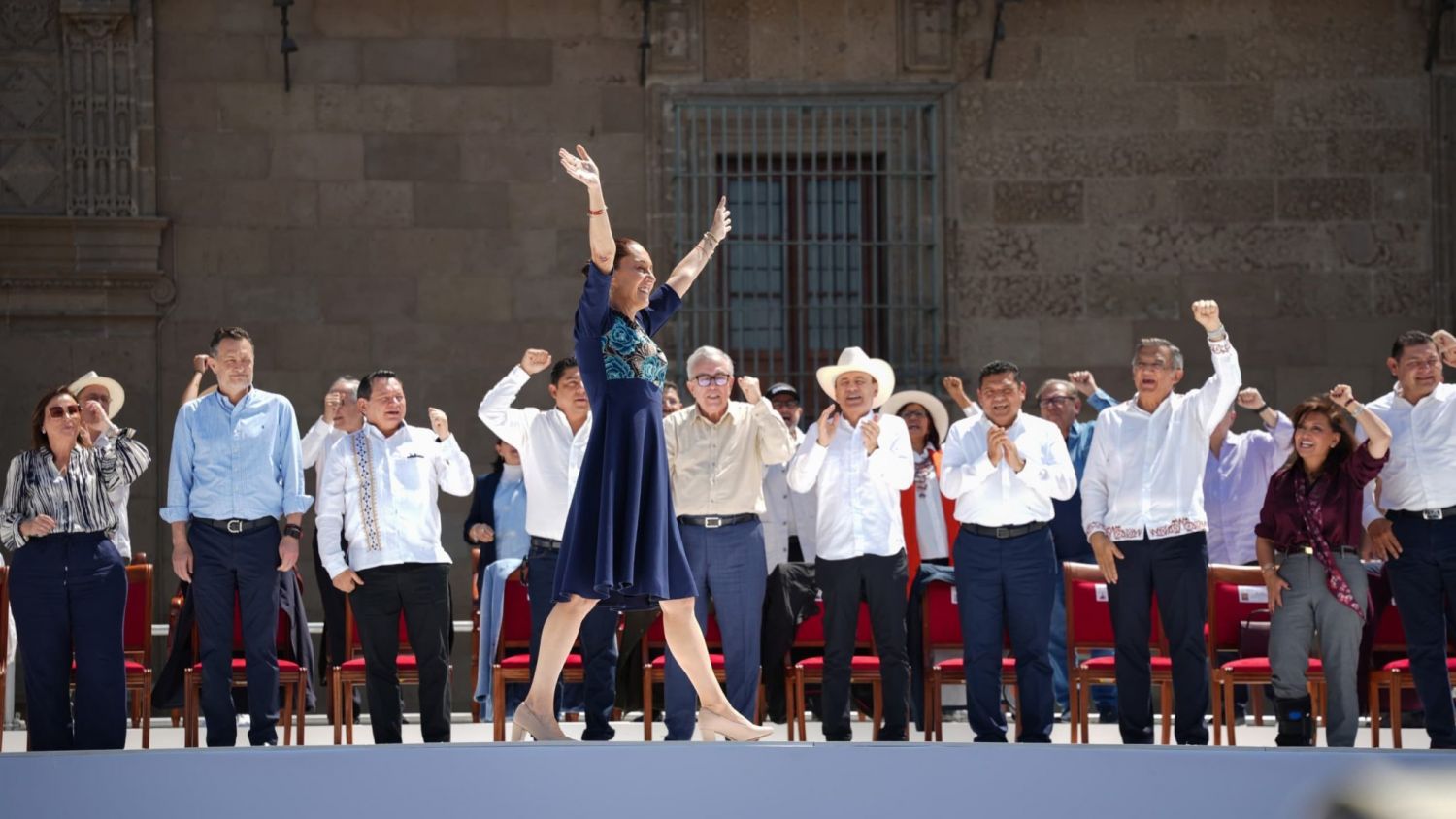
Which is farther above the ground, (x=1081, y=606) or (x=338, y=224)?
(x=338, y=224)

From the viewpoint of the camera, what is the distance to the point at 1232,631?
7715mm

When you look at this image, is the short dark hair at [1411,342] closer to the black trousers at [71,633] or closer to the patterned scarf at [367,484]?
the patterned scarf at [367,484]

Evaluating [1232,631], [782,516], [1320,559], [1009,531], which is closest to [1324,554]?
[1320,559]

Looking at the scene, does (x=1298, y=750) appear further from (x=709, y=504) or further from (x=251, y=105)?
(x=251, y=105)

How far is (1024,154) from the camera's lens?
1124cm

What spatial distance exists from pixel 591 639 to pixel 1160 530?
2266mm

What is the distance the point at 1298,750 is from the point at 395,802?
2.20 meters

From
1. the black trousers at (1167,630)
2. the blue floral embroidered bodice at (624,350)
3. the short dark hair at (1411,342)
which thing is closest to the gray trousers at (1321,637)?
the black trousers at (1167,630)

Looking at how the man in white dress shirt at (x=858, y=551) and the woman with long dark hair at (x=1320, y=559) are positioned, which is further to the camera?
the man in white dress shirt at (x=858, y=551)

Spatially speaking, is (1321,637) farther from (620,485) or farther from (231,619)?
(231,619)

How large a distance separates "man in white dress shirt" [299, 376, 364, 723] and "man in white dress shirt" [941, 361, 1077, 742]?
2.52 metres

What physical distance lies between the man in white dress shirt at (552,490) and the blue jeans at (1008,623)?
1427mm

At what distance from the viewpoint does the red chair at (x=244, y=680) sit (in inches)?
300

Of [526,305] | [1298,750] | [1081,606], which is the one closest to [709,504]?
[1081,606]
